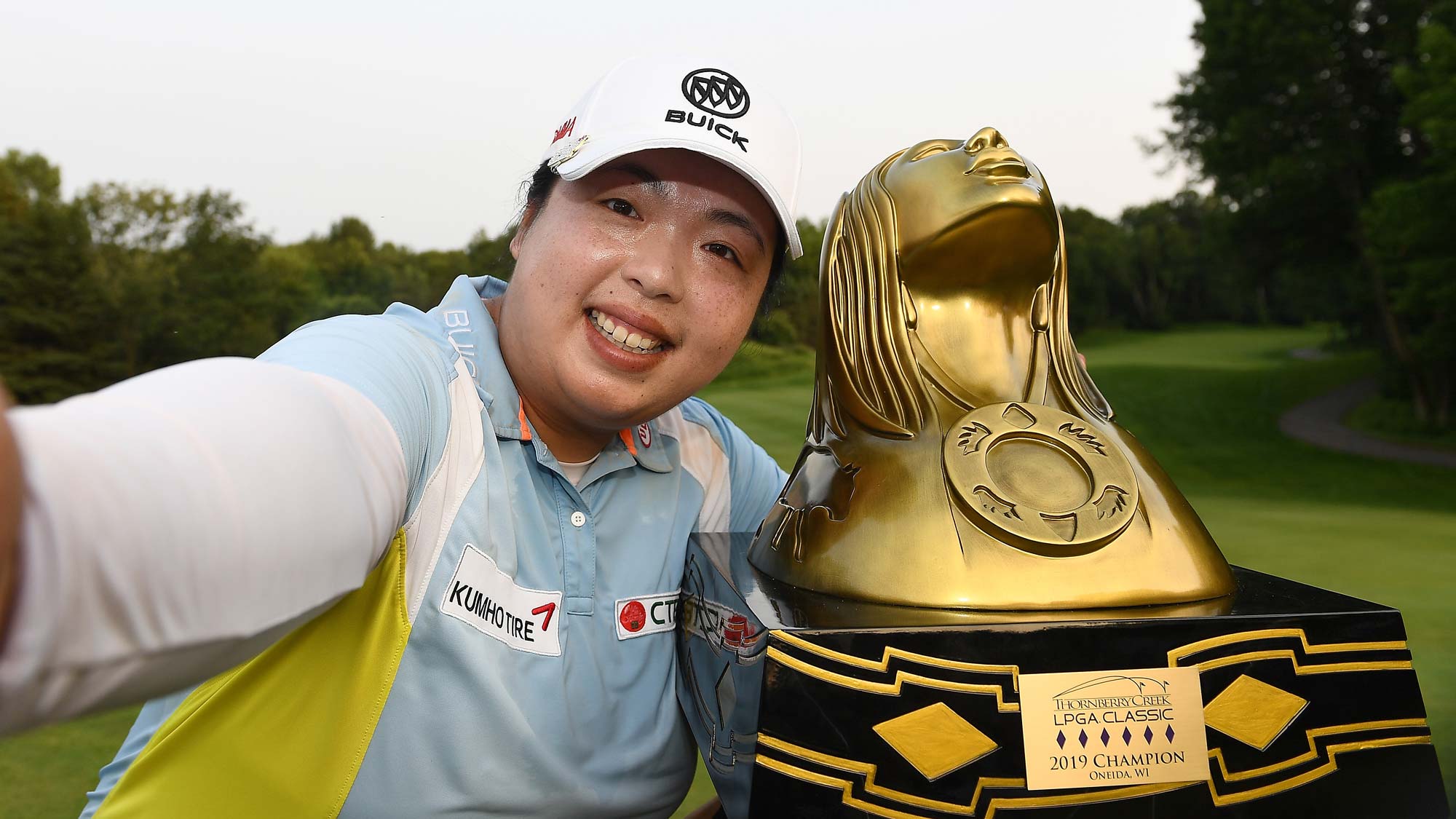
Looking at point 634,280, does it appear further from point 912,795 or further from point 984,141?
point 912,795

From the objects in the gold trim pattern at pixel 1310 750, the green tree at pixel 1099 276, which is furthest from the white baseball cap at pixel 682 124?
the green tree at pixel 1099 276

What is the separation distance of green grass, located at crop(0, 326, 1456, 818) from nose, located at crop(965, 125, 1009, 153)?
2.36ft

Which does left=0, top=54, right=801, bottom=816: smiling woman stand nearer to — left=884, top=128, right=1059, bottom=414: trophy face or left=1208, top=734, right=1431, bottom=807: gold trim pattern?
left=884, top=128, right=1059, bottom=414: trophy face

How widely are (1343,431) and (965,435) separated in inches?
617

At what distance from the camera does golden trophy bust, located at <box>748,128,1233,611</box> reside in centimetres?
117

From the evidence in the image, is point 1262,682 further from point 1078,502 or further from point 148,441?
point 148,441

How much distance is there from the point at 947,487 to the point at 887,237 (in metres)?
0.38

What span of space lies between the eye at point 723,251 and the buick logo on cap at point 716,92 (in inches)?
6.5

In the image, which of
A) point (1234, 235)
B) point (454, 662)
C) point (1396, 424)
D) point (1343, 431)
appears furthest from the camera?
point (1234, 235)

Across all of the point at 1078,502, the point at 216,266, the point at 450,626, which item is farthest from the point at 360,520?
the point at 216,266

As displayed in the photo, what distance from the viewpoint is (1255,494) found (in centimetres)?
833

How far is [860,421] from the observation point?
141 cm

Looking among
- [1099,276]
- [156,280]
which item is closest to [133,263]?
[156,280]

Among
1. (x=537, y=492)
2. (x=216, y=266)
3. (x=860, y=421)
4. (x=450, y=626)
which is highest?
(x=860, y=421)
